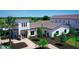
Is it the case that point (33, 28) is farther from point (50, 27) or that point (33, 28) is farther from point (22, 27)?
point (50, 27)

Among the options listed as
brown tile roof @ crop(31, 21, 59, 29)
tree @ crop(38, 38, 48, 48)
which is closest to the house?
brown tile roof @ crop(31, 21, 59, 29)

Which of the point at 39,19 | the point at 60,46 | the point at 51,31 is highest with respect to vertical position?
the point at 39,19

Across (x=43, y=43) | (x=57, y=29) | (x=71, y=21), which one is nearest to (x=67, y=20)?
(x=71, y=21)

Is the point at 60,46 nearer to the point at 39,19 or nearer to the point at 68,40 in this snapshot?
the point at 68,40

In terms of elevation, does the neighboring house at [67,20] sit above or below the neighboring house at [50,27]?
above

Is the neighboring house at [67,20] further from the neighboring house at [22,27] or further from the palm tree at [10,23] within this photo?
the palm tree at [10,23]

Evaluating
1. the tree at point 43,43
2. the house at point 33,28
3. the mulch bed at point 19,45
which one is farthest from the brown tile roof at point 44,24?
the mulch bed at point 19,45

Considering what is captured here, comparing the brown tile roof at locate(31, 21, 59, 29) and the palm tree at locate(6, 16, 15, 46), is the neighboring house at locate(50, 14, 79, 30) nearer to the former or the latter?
the brown tile roof at locate(31, 21, 59, 29)
